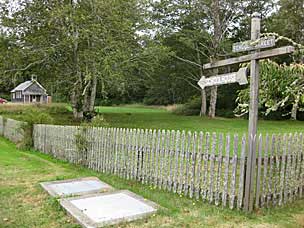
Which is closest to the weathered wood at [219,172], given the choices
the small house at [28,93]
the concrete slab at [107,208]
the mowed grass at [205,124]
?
the concrete slab at [107,208]

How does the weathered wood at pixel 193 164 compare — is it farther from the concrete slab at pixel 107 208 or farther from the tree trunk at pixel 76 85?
the tree trunk at pixel 76 85

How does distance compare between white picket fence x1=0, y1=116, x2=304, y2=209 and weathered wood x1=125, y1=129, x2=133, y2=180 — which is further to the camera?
weathered wood x1=125, y1=129, x2=133, y2=180

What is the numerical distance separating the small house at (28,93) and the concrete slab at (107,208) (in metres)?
48.3

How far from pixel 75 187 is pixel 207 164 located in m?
2.35

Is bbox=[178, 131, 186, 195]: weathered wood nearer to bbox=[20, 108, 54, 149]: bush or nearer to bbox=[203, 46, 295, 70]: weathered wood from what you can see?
bbox=[203, 46, 295, 70]: weathered wood

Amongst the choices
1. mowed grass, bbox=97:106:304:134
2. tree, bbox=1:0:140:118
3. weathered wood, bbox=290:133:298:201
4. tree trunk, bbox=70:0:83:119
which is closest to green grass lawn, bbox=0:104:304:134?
mowed grass, bbox=97:106:304:134

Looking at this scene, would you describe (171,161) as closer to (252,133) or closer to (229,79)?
(252,133)

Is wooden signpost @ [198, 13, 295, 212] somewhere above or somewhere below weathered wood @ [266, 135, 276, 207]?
above

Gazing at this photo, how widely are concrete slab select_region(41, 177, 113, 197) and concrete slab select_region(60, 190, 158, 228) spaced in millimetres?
329

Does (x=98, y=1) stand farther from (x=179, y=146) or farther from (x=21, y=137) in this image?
(x=179, y=146)

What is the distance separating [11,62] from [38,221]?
15.6m

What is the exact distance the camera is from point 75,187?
5.50 meters

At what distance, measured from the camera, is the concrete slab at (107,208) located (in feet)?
12.9

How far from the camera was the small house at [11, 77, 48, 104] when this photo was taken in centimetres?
5075
